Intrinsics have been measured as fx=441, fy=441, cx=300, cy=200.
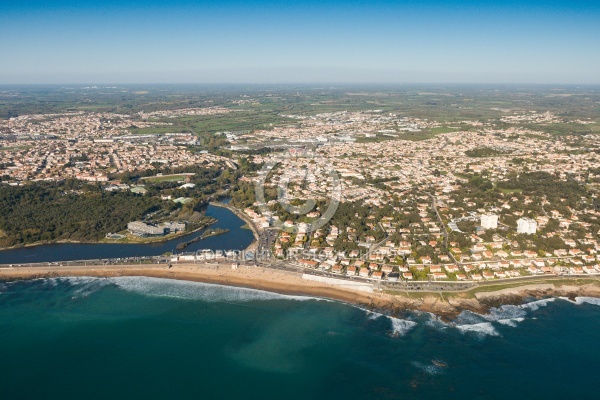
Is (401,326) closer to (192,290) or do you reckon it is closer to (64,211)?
(192,290)

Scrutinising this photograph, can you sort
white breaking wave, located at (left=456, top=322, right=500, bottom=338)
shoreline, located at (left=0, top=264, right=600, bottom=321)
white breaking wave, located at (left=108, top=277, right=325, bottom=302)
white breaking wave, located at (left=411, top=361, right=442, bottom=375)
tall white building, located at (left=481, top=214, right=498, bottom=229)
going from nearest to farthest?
white breaking wave, located at (left=411, top=361, right=442, bottom=375)
white breaking wave, located at (left=456, top=322, right=500, bottom=338)
shoreline, located at (left=0, top=264, right=600, bottom=321)
white breaking wave, located at (left=108, top=277, right=325, bottom=302)
tall white building, located at (left=481, top=214, right=498, bottom=229)

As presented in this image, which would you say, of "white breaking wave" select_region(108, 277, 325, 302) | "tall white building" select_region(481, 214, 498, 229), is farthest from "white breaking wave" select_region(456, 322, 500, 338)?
"tall white building" select_region(481, 214, 498, 229)

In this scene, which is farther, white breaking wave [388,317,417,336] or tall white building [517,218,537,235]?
tall white building [517,218,537,235]

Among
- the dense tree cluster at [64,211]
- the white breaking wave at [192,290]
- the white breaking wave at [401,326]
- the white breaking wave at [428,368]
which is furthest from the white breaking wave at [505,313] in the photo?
the dense tree cluster at [64,211]

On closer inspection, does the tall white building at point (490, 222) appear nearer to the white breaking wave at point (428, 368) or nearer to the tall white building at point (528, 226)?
the tall white building at point (528, 226)

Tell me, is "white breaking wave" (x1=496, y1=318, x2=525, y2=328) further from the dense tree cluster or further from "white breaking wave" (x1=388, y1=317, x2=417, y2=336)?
the dense tree cluster

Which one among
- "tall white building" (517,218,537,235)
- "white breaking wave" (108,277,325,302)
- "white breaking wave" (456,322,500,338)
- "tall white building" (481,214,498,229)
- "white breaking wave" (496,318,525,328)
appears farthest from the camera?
"tall white building" (481,214,498,229)

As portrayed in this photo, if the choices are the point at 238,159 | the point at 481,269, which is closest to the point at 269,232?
the point at 481,269

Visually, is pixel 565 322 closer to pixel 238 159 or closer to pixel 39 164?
pixel 238 159
